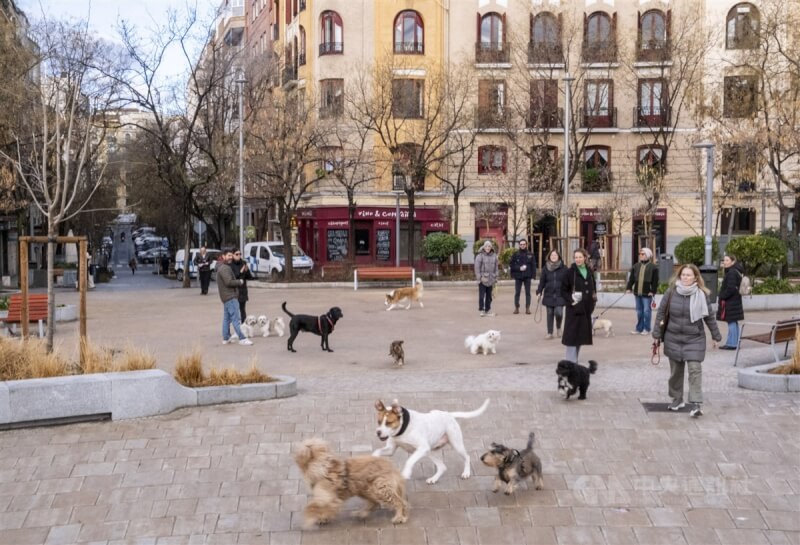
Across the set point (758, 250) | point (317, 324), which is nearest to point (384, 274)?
point (758, 250)

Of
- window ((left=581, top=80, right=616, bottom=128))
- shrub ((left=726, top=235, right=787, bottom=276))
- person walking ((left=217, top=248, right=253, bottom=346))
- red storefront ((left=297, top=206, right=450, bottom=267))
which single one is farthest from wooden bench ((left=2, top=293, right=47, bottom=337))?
window ((left=581, top=80, right=616, bottom=128))

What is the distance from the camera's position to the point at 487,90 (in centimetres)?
4244

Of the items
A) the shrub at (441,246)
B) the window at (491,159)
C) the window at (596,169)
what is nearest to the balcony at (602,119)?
the window at (596,169)

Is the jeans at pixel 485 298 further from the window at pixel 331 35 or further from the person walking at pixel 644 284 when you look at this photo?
the window at pixel 331 35

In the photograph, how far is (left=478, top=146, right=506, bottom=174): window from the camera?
143 ft

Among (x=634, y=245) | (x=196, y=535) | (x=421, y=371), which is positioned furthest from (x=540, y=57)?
(x=196, y=535)

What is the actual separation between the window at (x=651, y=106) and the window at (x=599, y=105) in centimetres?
132

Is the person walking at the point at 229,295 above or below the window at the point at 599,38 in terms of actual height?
below

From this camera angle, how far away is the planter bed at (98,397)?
28.5 ft

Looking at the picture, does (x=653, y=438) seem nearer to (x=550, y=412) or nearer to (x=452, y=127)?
(x=550, y=412)

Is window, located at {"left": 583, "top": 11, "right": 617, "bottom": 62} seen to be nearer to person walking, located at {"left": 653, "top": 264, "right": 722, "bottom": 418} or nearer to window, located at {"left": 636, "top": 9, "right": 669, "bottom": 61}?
window, located at {"left": 636, "top": 9, "right": 669, "bottom": 61}

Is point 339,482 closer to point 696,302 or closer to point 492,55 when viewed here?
point 696,302

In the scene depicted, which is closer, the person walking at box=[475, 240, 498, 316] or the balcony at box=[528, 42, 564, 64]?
the person walking at box=[475, 240, 498, 316]

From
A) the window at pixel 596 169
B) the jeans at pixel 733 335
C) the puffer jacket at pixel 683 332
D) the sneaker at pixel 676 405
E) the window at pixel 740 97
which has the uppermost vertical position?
the window at pixel 740 97
